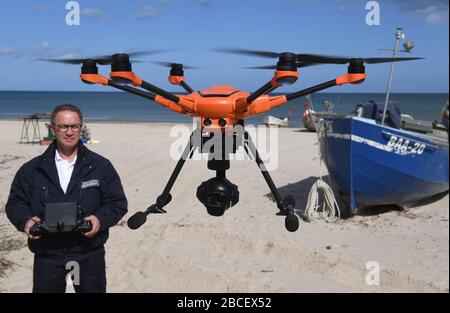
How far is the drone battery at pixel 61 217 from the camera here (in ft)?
12.6

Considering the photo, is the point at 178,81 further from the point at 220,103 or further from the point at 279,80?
the point at 279,80

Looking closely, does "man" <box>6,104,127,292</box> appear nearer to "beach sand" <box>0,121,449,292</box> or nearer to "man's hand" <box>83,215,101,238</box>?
"man's hand" <box>83,215,101,238</box>

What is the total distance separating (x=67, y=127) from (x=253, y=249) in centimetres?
1129

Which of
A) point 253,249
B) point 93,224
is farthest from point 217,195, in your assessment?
point 253,249

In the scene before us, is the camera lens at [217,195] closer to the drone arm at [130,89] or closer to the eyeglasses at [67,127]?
the drone arm at [130,89]

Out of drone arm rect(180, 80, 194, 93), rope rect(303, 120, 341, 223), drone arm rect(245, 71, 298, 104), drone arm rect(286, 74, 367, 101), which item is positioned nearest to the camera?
drone arm rect(245, 71, 298, 104)

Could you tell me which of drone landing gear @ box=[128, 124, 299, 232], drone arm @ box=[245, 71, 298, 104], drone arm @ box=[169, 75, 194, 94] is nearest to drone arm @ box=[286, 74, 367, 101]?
drone arm @ box=[245, 71, 298, 104]

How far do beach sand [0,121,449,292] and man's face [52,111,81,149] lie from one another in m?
8.59

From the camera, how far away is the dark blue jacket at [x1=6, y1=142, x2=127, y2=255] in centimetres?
484

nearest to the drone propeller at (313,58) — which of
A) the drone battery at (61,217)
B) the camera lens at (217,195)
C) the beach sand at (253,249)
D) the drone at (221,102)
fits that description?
the drone at (221,102)

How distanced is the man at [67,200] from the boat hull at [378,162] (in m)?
10.4

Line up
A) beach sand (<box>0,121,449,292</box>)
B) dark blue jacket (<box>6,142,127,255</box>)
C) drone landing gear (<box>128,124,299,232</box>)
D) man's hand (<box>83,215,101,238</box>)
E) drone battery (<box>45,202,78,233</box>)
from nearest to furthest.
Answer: drone landing gear (<box>128,124,299,232</box>) → drone battery (<box>45,202,78,233</box>) → man's hand (<box>83,215,101,238</box>) → dark blue jacket (<box>6,142,127,255</box>) → beach sand (<box>0,121,449,292</box>)
